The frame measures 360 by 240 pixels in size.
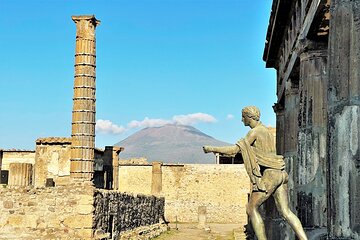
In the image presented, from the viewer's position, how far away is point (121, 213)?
71.4 ft

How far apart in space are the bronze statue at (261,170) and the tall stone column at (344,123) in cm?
154

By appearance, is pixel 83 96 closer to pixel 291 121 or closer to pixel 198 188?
pixel 291 121

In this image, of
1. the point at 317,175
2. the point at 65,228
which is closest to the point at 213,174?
the point at 65,228

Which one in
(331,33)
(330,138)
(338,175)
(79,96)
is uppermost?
(79,96)

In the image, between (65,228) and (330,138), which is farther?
(65,228)

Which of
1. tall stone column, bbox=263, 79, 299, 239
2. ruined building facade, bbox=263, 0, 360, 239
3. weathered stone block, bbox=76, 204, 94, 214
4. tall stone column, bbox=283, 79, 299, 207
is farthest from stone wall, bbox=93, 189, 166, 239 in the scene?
tall stone column, bbox=283, 79, 299, 207

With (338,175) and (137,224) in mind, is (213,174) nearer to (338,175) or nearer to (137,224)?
(137,224)

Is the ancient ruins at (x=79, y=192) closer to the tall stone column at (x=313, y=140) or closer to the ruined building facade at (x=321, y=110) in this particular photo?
the ruined building facade at (x=321, y=110)

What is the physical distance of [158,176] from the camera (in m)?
43.1

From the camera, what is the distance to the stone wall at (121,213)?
18.3 meters

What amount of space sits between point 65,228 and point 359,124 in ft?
43.1

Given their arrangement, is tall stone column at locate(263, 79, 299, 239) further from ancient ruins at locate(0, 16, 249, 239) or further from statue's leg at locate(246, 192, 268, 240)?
ancient ruins at locate(0, 16, 249, 239)

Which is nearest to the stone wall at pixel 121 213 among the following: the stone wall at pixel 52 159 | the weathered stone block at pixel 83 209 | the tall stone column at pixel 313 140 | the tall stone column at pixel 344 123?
the weathered stone block at pixel 83 209

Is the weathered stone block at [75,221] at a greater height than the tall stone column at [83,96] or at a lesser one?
lesser
